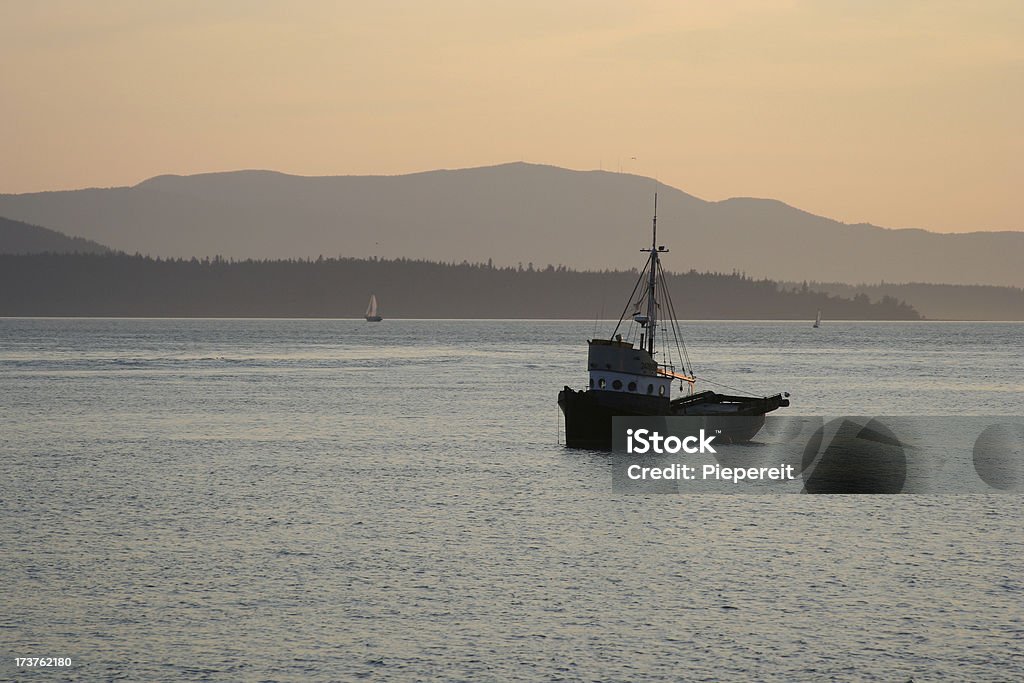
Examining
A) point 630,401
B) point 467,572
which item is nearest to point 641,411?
point 630,401

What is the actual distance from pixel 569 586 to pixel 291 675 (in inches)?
458

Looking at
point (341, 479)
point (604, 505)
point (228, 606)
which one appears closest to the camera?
point (228, 606)

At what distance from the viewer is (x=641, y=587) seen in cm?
3944

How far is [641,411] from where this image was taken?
77125mm

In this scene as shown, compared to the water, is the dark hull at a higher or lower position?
higher

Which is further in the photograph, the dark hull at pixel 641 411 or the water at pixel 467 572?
the dark hull at pixel 641 411

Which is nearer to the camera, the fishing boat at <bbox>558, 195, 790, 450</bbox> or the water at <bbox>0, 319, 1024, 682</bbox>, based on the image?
the water at <bbox>0, 319, 1024, 682</bbox>

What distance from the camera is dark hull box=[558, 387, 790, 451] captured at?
76.8 m

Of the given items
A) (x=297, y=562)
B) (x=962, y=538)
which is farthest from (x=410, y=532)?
(x=962, y=538)

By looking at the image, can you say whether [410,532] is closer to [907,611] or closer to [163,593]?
[163,593]

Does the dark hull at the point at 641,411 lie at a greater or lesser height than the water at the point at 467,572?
greater

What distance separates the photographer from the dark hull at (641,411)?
76750mm

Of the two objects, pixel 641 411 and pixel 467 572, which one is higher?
pixel 641 411

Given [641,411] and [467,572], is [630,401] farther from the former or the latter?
[467,572]
